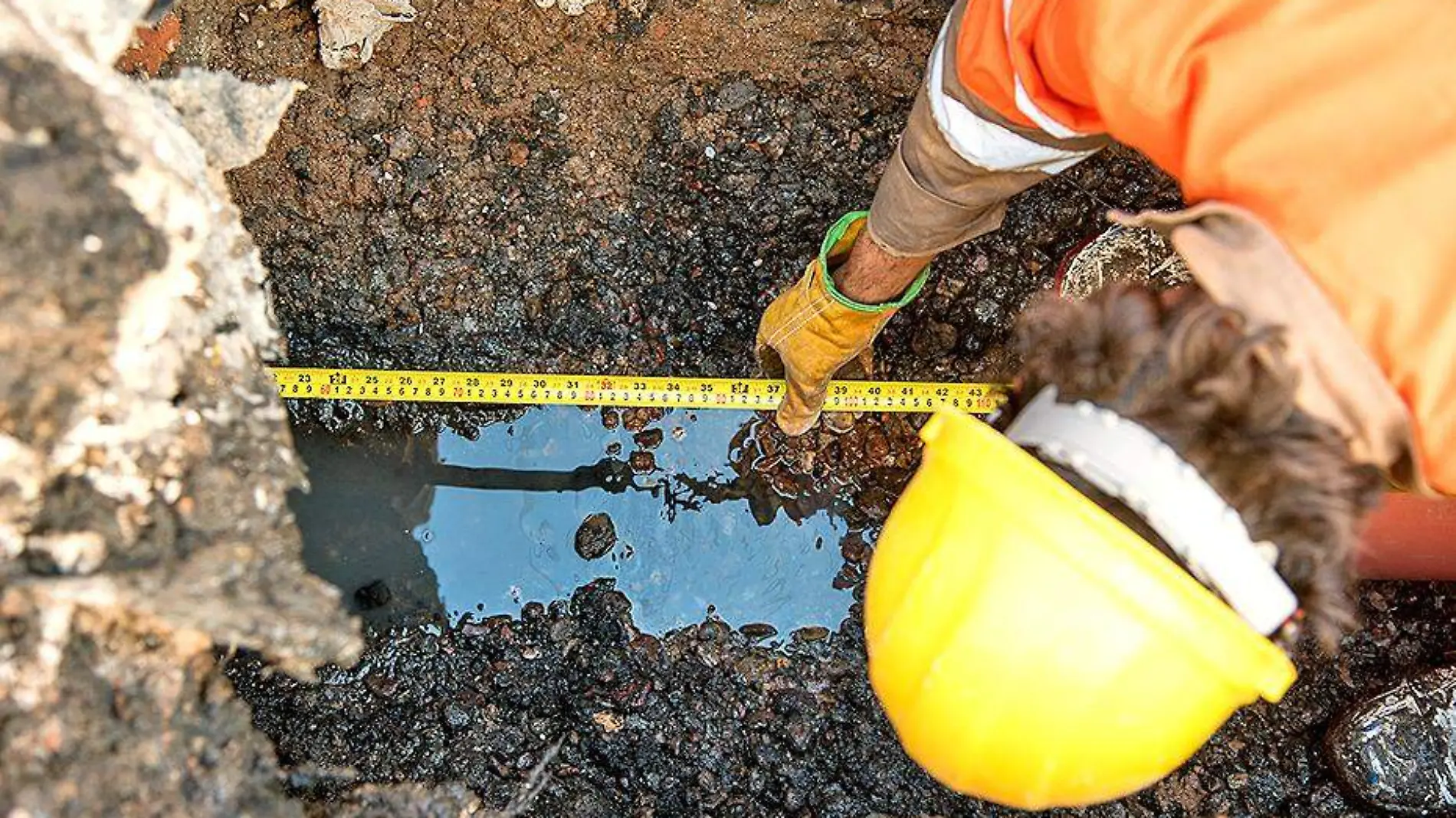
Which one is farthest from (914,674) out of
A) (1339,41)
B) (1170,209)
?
(1170,209)

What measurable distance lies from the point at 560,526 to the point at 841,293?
998mm

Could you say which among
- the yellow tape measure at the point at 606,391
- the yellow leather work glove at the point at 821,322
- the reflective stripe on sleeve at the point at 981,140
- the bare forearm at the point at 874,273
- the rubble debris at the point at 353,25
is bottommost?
the yellow tape measure at the point at 606,391

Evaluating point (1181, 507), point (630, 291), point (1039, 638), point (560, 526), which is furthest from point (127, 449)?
point (630, 291)

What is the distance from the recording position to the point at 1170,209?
9.16ft

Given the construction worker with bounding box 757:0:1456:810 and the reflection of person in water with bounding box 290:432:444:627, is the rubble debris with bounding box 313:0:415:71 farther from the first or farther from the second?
the construction worker with bounding box 757:0:1456:810

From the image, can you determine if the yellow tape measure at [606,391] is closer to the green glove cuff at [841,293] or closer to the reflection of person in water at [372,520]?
the reflection of person in water at [372,520]

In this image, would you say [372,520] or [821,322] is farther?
[372,520]

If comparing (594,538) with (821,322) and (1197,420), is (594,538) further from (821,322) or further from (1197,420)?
(1197,420)

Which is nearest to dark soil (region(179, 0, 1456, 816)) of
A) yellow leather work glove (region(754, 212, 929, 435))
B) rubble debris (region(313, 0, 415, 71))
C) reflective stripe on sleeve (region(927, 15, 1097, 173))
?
rubble debris (region(313, 0, 415, 71))

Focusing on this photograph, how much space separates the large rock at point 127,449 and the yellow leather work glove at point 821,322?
3.98 feet

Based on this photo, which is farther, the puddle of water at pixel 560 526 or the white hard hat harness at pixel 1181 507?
the puddle of water at pixel 560 526

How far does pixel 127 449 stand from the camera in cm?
134

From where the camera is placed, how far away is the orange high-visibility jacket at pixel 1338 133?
4.16 ft

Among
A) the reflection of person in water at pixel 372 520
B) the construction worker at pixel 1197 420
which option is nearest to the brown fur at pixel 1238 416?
the construction worker at pixel 1197 420
